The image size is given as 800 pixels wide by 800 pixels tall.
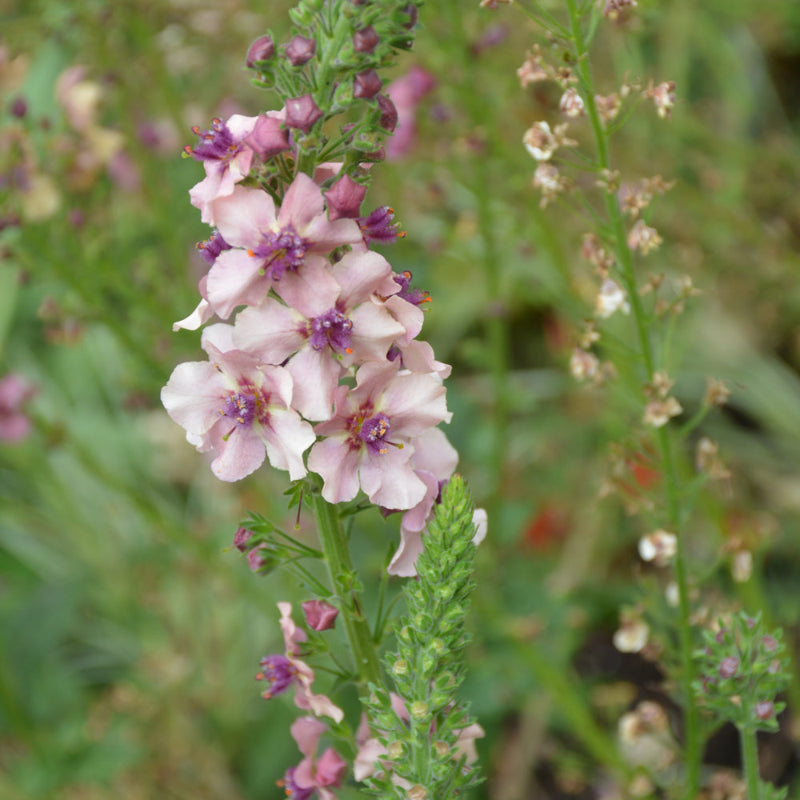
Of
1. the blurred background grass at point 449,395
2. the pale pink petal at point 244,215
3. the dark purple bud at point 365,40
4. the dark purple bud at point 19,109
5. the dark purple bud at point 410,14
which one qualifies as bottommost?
the blurred background grass at point 449,395

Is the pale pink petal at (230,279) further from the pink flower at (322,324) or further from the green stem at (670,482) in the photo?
the green stem at (670,482)

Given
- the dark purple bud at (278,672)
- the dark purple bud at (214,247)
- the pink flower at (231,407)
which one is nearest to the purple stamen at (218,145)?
the dark purple bud at (214,247)

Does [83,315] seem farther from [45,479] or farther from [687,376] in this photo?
[687,376]

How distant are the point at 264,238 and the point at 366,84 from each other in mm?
234

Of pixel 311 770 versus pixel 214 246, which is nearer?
pixel 214 246

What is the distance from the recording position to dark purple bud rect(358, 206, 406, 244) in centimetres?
129

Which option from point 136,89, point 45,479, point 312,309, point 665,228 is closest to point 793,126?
point 665,228

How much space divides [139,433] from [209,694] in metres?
1.70

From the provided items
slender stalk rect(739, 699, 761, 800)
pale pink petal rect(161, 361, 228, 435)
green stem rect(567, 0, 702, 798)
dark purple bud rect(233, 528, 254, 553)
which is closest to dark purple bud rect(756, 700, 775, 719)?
slender stalk rect(739, 699, 761, 800)

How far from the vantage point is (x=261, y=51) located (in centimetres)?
125

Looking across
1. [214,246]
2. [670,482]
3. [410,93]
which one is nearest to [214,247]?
[214,246]

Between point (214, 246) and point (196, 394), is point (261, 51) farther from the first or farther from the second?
point (196, 394)

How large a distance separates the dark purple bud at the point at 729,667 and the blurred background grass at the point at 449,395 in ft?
1.17

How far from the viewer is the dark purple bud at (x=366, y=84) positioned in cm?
121
